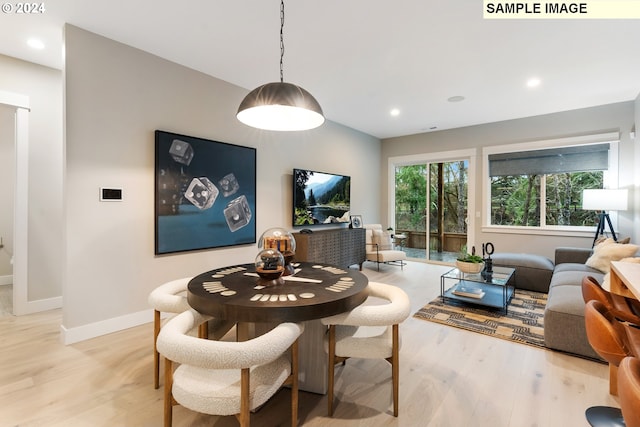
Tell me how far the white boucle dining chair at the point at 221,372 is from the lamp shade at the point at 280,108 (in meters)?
1.23

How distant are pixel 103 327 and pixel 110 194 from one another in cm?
125

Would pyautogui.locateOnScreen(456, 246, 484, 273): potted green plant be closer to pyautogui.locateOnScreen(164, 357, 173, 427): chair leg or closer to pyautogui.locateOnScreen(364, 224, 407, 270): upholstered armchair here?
pyautogui.locateOnScreen(364, 224, 407, 270): upholstered armchair

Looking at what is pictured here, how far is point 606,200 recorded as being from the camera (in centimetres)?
388

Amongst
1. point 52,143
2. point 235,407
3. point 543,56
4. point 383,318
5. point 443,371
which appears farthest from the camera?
point 52,143

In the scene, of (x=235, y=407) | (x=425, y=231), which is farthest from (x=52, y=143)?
(x=425, y=231)

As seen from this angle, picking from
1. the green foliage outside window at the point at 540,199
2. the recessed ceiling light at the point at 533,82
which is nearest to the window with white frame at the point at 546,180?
the green foliage outside window at the point at 540,199

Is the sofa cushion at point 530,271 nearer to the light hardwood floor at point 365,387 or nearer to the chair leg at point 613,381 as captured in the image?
the light hardwood floor at point 365,387

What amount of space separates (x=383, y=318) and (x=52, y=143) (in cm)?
404

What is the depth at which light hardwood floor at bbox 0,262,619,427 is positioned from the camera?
5.48 ft

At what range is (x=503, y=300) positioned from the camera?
3342 mm

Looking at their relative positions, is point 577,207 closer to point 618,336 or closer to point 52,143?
point 618,336

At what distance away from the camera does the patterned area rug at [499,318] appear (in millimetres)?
2768

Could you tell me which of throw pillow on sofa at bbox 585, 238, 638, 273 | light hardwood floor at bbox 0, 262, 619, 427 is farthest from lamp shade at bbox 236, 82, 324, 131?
throw pillow on sofa at bbox 585, 238, 638, 273

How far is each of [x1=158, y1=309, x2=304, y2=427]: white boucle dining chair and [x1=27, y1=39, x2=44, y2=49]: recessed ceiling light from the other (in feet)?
10.3
